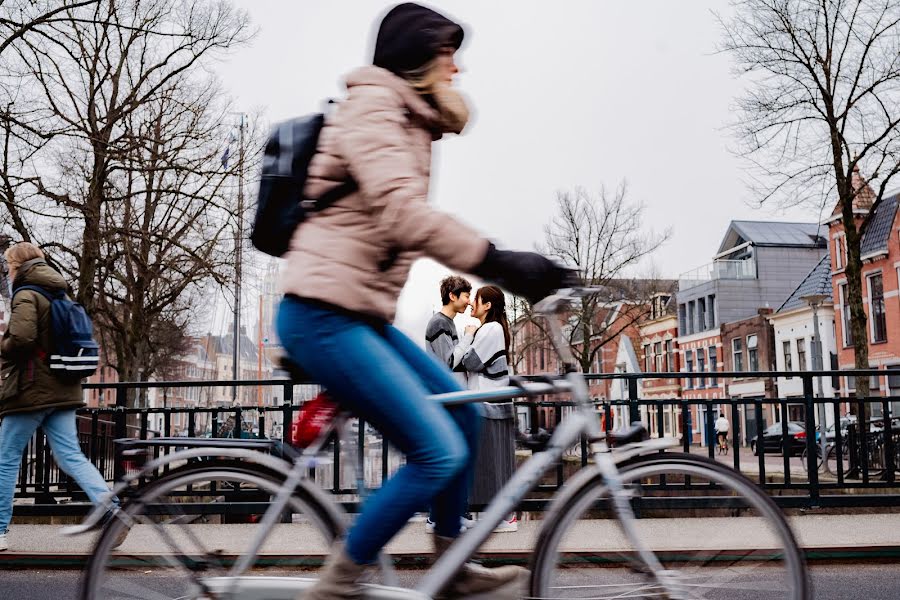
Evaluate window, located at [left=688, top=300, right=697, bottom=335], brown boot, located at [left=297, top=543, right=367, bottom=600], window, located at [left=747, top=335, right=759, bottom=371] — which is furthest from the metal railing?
window, located at [left=688, top=300, right=697, bottom=335]

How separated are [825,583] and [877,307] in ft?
119

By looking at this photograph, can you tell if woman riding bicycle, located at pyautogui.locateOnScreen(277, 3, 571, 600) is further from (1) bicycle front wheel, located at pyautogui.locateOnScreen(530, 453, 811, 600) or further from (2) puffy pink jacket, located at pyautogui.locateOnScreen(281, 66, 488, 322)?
(1) bicycle front wheel, located at pyautogui.locateOnScreen(530, 453, 811, 600)

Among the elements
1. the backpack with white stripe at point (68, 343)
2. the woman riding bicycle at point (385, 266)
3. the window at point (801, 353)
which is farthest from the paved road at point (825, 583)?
the window at point (801, 353)

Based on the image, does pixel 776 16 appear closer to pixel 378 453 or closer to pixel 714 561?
pixel 378 453

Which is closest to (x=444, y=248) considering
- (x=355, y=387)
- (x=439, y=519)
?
(x=355, y=387)

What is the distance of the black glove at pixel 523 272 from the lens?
7.68ft

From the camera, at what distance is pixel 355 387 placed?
8.02ft

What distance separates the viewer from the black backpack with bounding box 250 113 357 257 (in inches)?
98.5

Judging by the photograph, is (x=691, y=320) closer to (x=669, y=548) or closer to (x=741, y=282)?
(x=741, y=282)

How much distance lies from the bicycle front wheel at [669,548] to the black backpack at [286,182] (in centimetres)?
103

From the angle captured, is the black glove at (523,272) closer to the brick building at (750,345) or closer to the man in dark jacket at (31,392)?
the man in dark jacket at (31,392)

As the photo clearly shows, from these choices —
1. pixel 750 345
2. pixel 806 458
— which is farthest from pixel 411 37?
pixel 750 345

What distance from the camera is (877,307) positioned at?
38.3 meters

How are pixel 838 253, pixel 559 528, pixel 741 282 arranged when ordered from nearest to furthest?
pixel 559 528
pixel 838 253
pixel 741 282
